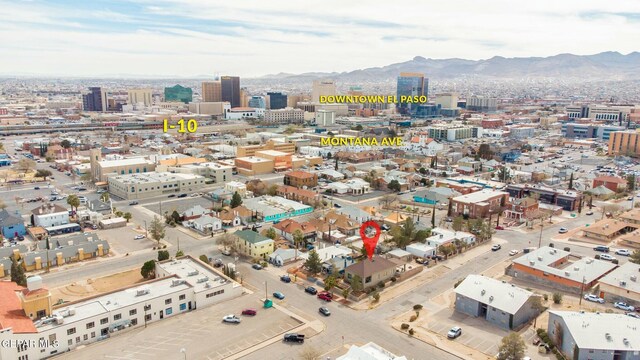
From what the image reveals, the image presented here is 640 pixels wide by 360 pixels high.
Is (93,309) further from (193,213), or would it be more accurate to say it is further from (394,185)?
(394,185)

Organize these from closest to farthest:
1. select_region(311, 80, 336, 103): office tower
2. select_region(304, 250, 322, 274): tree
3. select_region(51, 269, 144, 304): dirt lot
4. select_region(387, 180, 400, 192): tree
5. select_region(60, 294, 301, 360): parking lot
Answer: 1. select_region(60, 294, 301, 360): parking lot
2. select_region(51, 269, 144, 304): dirt lot
3. select_region(304, 250, 322, 274): tree
4. select_region(387, 180, 400, 192): tree
5. select_region(311, 80, 336, 103): office tower

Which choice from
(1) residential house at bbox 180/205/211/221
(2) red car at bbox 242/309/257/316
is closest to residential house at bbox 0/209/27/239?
(1) residential house at bbox 180/205/211/221

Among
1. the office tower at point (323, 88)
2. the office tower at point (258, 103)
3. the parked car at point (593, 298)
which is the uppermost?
the office tower at point (323, 88)

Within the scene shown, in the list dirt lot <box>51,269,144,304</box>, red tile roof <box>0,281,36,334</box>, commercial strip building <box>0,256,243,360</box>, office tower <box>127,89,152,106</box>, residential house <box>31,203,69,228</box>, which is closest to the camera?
red tile roof <box>0,281,36,334</box>

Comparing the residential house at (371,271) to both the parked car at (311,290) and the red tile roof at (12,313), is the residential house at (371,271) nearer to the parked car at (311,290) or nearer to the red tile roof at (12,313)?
the parked car at (311,290)

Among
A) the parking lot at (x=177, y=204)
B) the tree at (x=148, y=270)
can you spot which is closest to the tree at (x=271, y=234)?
the tree at (x=148, y=270)

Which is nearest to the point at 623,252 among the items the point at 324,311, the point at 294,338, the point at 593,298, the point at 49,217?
the point at 593,298

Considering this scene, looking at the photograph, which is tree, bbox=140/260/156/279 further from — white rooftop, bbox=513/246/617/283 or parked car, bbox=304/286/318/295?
white rooftop, bbox=513/246/617/283

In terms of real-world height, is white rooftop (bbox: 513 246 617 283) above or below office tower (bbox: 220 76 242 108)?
below
